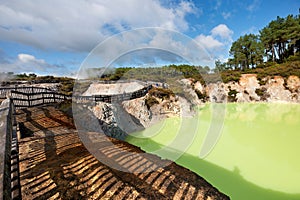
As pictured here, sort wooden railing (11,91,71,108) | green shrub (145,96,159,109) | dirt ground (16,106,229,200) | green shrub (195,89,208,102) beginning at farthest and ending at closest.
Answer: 1. green shrub (195,89,208,102)
2. green shrub (145,96,159,109)
3. wooden railing (11,91,71,108)
4. dirt ground (16,106,229,200)

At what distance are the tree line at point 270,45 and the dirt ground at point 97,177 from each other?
3104cm

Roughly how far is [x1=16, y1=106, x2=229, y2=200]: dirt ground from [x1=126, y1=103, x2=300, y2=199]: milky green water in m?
3.98

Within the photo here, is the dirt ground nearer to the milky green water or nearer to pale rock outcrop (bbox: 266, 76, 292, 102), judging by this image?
the milky green water

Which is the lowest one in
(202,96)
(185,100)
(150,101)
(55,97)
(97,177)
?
(97,177)

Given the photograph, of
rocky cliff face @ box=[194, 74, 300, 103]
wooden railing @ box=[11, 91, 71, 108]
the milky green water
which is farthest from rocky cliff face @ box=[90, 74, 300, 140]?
wooden railing @ box=[11, 91, 71, 108]

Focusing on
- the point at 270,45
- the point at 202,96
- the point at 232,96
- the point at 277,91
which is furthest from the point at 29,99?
the point at 270,45

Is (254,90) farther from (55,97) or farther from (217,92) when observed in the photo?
(55,97)

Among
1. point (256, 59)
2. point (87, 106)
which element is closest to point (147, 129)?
point (87, 106)

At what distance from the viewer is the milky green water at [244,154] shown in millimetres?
6082

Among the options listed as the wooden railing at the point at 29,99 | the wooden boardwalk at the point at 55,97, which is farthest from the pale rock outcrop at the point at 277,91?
the wooden railing at the point at 29,99

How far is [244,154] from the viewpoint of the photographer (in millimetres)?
8688

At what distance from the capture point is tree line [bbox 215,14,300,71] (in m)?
30.5

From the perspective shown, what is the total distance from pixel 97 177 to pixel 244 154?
852 centimetres

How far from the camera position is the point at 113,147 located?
3.65 meters
